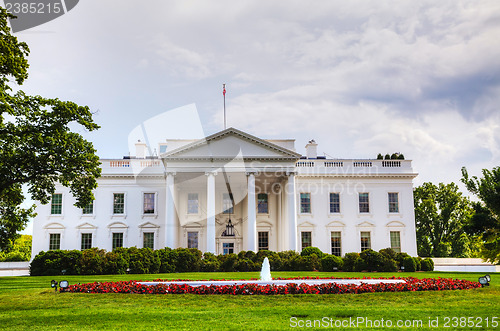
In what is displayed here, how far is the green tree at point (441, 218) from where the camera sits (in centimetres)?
5409

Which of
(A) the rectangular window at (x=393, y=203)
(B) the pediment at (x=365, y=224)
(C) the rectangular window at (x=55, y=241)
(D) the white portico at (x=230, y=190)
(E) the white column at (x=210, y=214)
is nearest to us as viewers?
(E) the white column at (x=210, y=214)

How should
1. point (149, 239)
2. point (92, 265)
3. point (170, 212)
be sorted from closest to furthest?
point (92, 265) < point (170, 212) < point (149, 239)

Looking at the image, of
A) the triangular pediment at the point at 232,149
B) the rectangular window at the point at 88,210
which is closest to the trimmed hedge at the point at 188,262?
the triangular pediment at the point at 232,149

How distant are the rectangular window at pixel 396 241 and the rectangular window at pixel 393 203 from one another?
79.5 inches

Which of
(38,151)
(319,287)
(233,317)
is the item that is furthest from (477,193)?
(38,151)

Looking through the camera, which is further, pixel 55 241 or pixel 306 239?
pixel 306 239

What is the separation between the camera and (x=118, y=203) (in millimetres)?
43938

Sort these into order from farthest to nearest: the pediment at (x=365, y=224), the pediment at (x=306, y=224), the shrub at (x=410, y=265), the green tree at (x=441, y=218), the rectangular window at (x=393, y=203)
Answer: the green tree at (x=441, y=218) → the rectangular window at (x=393, y=203) → the pediment at (x=365, y=224) → the pediment at (x=306, y=224) → the shrub at (x=410, y=265)

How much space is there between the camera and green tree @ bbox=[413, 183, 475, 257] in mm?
54094

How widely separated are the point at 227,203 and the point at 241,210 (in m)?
1.44

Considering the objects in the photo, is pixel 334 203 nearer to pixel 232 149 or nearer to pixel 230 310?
pixel 232 149

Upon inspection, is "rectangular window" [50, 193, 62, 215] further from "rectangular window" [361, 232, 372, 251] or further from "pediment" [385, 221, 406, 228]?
"pediment" [385, 221, 406, 228]

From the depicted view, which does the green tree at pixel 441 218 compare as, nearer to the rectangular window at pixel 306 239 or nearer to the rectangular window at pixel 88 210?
the rectangular window at pixel 306 239

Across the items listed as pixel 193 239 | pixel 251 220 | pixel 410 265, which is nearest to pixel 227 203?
pixel 193 239
